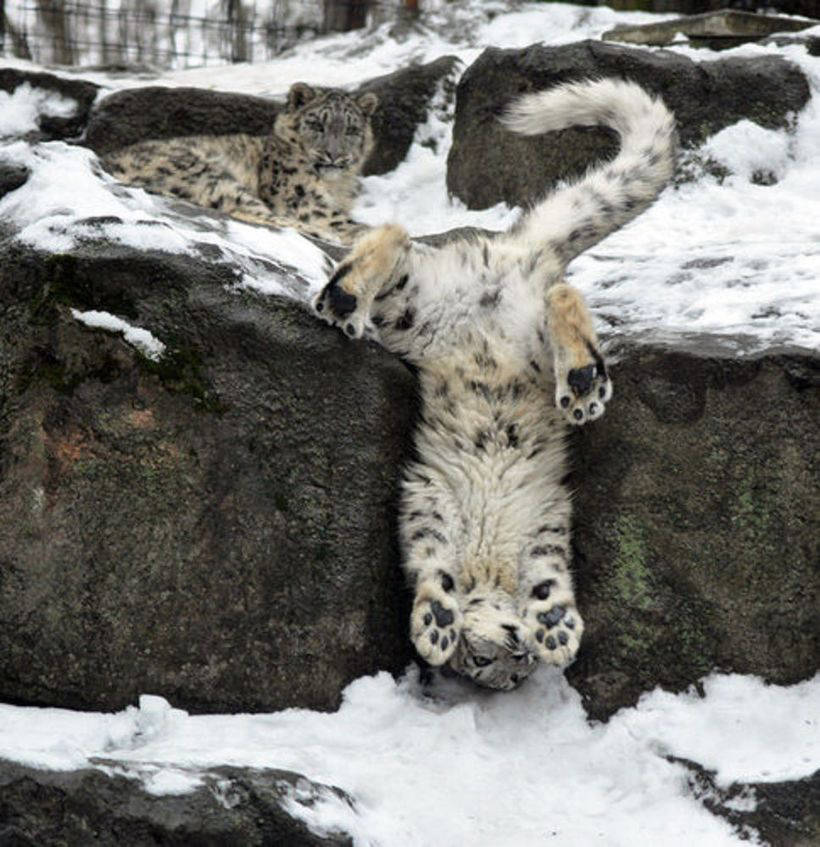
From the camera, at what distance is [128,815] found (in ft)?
12.3

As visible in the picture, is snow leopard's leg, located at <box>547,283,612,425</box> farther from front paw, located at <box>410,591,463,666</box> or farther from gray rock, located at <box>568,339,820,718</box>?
front paw, located at <box>410,591,463,666</box>

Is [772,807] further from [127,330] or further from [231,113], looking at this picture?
[231,113]

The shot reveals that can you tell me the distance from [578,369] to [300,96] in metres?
5.17

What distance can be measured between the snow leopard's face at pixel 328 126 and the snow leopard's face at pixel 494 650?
480 cm

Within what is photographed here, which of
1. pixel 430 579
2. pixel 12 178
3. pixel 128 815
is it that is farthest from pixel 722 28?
pixel 128 815

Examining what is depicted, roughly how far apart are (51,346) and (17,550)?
70 centimetres

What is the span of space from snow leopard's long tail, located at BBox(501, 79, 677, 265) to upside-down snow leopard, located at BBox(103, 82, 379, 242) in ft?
4.62

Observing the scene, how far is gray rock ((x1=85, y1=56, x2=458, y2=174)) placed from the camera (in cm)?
948

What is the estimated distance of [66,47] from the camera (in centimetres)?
1202

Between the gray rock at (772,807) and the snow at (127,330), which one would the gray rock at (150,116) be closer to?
the snow at (127,330)

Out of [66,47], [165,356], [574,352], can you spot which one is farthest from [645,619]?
[66,47]

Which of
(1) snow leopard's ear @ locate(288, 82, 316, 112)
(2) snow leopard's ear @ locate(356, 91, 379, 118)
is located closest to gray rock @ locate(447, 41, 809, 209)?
(2) snow leopard's ear @ locate(356, 91, 379, 118)

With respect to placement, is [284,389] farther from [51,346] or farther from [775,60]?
[775,60]

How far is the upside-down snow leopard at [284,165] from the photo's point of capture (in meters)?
7.55
